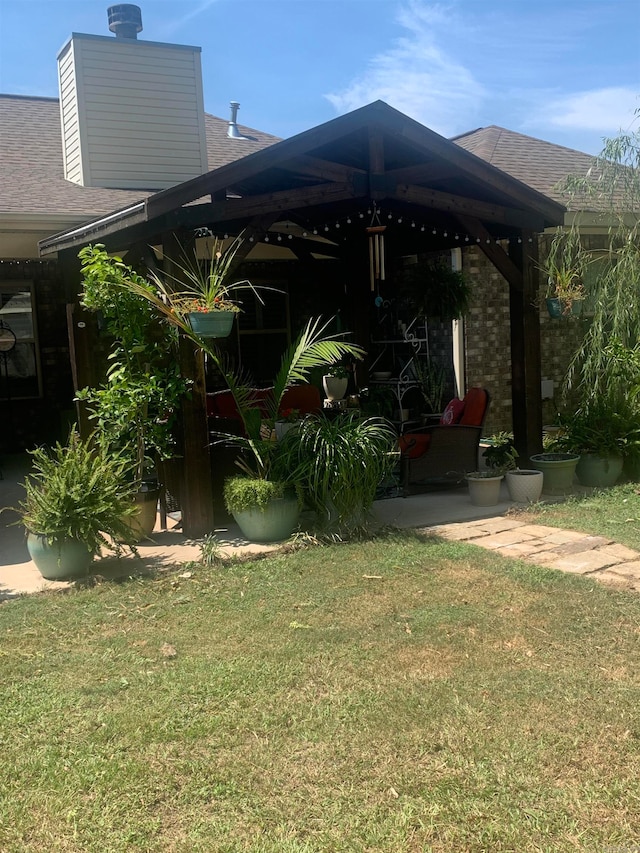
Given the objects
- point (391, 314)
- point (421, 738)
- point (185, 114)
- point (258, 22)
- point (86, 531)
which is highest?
point (258, 22)

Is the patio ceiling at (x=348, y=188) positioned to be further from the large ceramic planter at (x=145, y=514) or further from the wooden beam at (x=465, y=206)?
the large ceramic planter at (x=145, y=514)

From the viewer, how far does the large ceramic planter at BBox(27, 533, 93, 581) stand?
514 centimetres

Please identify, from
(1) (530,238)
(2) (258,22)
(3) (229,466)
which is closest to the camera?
(3) (229,466)

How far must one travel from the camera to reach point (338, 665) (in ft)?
12.1

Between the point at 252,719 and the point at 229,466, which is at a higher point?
the point at 229,466

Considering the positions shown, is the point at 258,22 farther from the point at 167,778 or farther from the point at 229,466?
the point at 167,778

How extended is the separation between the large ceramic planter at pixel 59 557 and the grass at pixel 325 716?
1.08 feet

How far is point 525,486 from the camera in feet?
22.7

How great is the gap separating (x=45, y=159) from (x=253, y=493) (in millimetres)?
6476

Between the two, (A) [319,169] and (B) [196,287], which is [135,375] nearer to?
(B) [196,287]

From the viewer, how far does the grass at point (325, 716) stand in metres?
2.54

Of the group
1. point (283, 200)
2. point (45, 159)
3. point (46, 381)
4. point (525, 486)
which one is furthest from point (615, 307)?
Answer: point (45, 159)

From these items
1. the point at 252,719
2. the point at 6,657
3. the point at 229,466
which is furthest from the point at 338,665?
the point at 229,466

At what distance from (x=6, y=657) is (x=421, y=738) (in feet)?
6.86
